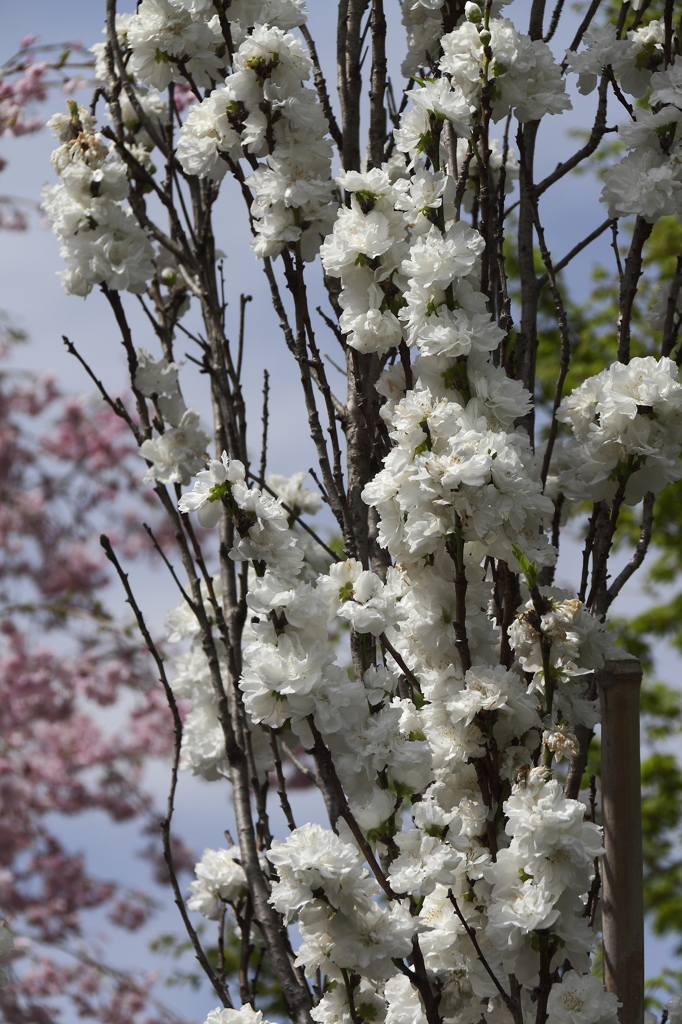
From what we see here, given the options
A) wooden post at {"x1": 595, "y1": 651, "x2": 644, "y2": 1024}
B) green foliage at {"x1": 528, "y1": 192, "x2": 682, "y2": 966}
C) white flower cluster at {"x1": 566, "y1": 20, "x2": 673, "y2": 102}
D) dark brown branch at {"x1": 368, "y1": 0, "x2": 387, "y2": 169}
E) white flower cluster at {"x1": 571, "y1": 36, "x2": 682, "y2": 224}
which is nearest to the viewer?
wooden post at {"x1": 595, "y1": 651, "x2": 644, "y2": 1024}

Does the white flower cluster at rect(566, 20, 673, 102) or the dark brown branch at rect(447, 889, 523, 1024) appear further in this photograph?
the white flower cluster at rect(566, 20, 673, 102)

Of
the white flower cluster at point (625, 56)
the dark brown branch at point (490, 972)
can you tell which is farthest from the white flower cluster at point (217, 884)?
the white flower cluster at point (625, 56)

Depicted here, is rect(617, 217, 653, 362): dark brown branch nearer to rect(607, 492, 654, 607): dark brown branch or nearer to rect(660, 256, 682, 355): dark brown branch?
rect(660, 256, 682, 355): dark brown branch

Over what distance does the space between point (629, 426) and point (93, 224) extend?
1098 millimetres

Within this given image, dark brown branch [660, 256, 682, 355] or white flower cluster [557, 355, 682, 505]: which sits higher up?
dark brown branch [660, 256, 682, 355]

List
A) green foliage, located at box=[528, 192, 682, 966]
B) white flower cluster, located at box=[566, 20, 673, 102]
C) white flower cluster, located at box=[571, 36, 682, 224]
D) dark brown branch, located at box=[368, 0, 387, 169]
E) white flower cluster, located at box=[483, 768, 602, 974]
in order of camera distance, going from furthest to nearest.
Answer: green foliage, located at box=[528, 192, 682, 966], white flower cluster, located at box=[566, 20, 673, 102], dark brown branch, located at box=[368, 0, 387, 169], white flower cluster, located at box=[571, 36, 682, 224], white flower cluster, located at box=[483, 768, 602, 974]

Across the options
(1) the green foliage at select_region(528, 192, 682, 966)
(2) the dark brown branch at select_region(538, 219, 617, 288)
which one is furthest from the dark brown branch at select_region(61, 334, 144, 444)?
(1) the green foliage at select_region(528, 192, 682, 966)

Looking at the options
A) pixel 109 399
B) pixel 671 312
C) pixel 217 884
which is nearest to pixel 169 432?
pixel 109 399

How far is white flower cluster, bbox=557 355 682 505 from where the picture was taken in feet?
4.81

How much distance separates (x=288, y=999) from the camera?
5.22 feet

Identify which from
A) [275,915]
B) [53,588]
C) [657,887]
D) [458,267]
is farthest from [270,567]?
[657,887]

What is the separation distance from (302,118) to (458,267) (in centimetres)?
45

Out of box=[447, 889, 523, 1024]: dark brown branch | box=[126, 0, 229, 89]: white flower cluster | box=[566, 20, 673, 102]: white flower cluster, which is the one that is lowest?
box=[447, 889, 523, 1024]: dark brown branch

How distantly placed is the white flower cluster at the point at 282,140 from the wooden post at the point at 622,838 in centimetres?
84
